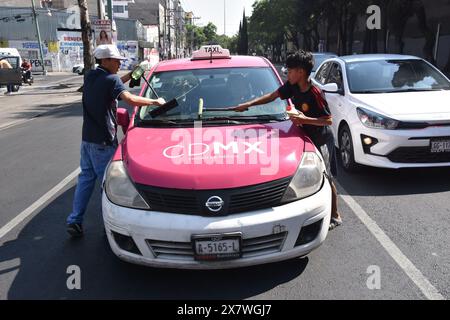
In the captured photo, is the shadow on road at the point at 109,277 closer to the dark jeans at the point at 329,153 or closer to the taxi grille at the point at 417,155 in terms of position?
the dark jeans at the point at 329,153

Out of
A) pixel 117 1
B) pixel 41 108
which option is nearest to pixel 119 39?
pixel 117 1

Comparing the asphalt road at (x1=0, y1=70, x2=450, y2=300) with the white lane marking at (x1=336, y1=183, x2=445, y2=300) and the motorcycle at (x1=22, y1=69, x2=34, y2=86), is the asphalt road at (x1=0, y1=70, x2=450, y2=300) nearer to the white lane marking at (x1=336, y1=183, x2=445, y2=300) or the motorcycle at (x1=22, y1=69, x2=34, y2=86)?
the white lane marking at (x1=336, y1=183, x2=445, y2=300)

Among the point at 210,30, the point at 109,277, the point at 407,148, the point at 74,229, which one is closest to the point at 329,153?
the point at 407,148

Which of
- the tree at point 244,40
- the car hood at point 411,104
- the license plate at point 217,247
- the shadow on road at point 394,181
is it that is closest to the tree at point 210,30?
the tree at point 244,40

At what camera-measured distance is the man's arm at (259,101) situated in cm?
414

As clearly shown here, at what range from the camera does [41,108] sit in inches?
666

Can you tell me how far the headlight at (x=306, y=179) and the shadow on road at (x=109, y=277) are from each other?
2.12ft

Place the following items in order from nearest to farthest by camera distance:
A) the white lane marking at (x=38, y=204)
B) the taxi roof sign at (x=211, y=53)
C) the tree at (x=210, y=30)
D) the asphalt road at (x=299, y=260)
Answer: the asphalt road at (x=299, y=260), the white lane marking at (x=38, y=204), the taxi roof sign at (x=211, y=53), the tree at (x=210, y=30)

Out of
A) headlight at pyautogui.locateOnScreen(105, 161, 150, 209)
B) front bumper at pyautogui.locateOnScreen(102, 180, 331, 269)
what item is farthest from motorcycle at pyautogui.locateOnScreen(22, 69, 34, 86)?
front bumper at pyautogui.locateOnScreen(102, 180, 331, 269)

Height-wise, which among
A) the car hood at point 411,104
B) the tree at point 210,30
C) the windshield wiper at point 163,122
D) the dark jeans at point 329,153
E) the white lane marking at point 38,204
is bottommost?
the tree at point 210,30

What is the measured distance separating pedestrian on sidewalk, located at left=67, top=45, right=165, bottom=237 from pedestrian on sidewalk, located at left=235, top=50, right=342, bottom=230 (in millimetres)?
1109

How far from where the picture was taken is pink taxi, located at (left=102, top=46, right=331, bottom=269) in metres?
3.04
